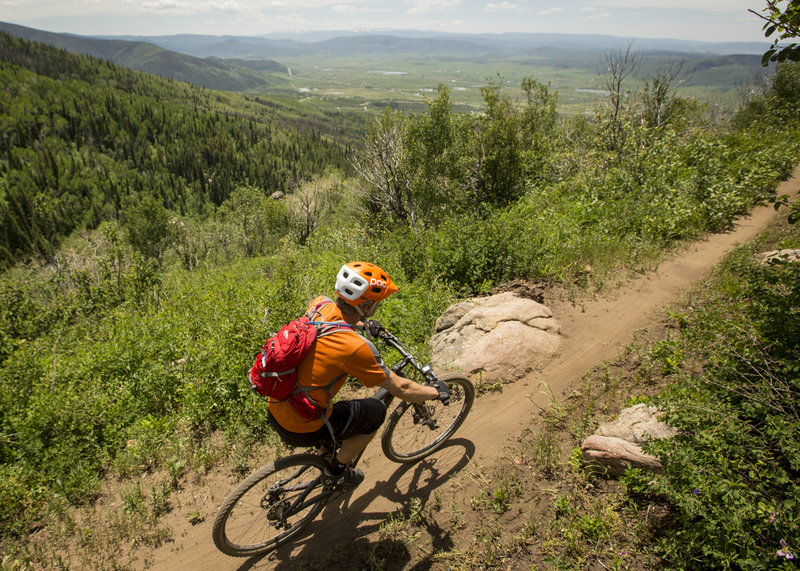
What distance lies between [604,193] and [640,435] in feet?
34.2

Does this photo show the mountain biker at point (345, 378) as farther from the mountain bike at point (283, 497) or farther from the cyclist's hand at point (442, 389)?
the mountain bike at point (283, 497)

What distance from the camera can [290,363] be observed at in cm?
333

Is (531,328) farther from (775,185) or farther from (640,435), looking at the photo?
(775,185)

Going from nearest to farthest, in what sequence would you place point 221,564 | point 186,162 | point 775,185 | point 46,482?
point 221,564 < point 46,482 < point 775,185 < point 186,162

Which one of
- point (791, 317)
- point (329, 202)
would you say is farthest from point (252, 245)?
point (791, 317)

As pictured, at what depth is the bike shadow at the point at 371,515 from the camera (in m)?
4.32

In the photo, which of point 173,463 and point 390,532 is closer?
point 390,532

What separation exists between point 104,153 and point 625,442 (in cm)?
20140

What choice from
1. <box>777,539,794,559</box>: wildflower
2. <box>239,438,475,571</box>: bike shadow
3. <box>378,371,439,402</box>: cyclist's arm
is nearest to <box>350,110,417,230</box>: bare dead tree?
<box>239,438,475,571</box>: bike shadow

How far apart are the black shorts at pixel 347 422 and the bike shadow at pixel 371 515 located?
1.16m

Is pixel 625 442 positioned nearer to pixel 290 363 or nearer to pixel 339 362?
pixel 339 362

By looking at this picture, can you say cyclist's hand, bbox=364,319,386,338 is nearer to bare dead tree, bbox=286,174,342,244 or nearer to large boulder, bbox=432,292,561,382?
large boulder, bbox=432,292,561,382

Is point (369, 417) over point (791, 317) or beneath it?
beneath

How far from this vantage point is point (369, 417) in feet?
14.4
